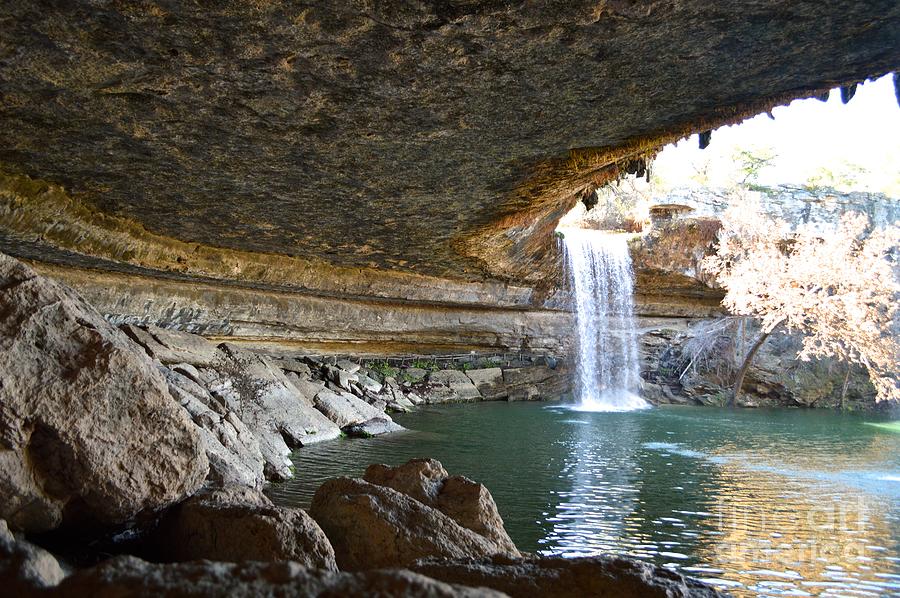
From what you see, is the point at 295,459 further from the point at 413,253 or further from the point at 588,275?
the point at 588,275

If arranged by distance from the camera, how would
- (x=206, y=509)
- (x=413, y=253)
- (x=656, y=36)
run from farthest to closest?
(x=413, y=253)
(x=656, y=36)
(x=206, y=509)

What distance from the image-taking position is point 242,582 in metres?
2.01

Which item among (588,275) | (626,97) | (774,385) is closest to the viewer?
(626,97)

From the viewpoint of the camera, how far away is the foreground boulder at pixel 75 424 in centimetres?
376

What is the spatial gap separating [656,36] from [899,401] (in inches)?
774

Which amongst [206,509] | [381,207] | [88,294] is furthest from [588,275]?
[206,509]

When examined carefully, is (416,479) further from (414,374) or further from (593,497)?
(414,374)

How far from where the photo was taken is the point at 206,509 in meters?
4.04

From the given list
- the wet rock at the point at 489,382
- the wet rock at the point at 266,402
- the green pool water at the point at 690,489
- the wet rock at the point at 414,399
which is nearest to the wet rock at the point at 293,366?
the green pool water at the point at 690,489

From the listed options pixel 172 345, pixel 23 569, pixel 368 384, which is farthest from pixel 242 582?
pixel 368 384

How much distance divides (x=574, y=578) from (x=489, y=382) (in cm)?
1772

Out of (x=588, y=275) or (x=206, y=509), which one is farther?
(x=588, y=275)

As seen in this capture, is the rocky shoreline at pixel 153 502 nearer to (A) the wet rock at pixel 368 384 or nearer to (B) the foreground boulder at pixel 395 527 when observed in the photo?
(B) the foreground boulder at pixel 395 527

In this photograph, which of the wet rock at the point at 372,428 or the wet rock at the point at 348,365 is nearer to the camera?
the wet rock at the point at 372,428
